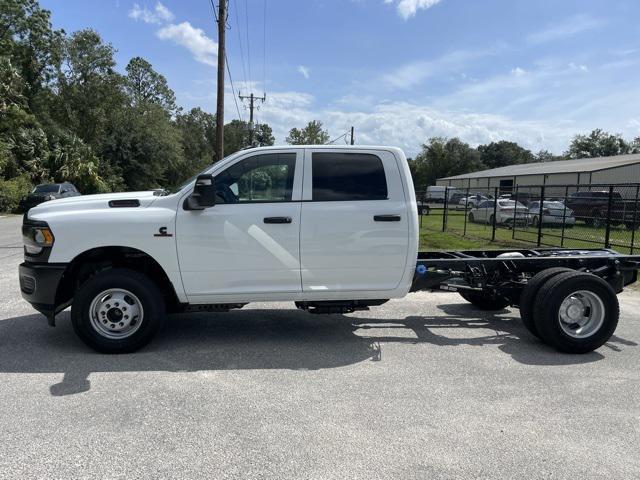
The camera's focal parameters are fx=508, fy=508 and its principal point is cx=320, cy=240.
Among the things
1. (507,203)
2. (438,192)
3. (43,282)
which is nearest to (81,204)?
(43,282)

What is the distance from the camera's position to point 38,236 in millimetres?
4961

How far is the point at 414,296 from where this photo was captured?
8.23m

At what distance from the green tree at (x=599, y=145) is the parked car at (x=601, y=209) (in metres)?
90.2

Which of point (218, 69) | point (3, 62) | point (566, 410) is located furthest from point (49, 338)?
point (3, 62)

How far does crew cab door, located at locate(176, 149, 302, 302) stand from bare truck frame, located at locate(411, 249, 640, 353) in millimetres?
1571

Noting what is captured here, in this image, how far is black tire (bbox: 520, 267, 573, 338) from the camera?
5561mm

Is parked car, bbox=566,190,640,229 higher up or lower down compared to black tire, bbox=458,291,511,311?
higher up

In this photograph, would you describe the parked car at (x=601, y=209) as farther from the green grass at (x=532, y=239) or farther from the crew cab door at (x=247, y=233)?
the crew cab door at (x=247, y=233)

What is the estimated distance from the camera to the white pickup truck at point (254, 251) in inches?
197

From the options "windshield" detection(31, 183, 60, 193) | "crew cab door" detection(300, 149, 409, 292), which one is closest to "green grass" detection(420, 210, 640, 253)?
"crew cab door" detection(300, 149, 409, 292)

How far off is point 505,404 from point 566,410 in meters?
0.46

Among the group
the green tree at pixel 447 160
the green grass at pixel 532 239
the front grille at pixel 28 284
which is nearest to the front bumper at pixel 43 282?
the front grille at pixel 28 284

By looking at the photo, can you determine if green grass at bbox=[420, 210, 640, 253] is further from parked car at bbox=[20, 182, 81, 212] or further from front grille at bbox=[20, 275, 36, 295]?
parked car at bbox=[20, 182, 81, 212]

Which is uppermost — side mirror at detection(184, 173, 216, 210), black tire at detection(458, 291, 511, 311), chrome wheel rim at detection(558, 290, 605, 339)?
side mirror at detection(184, 173, 216, 210)
